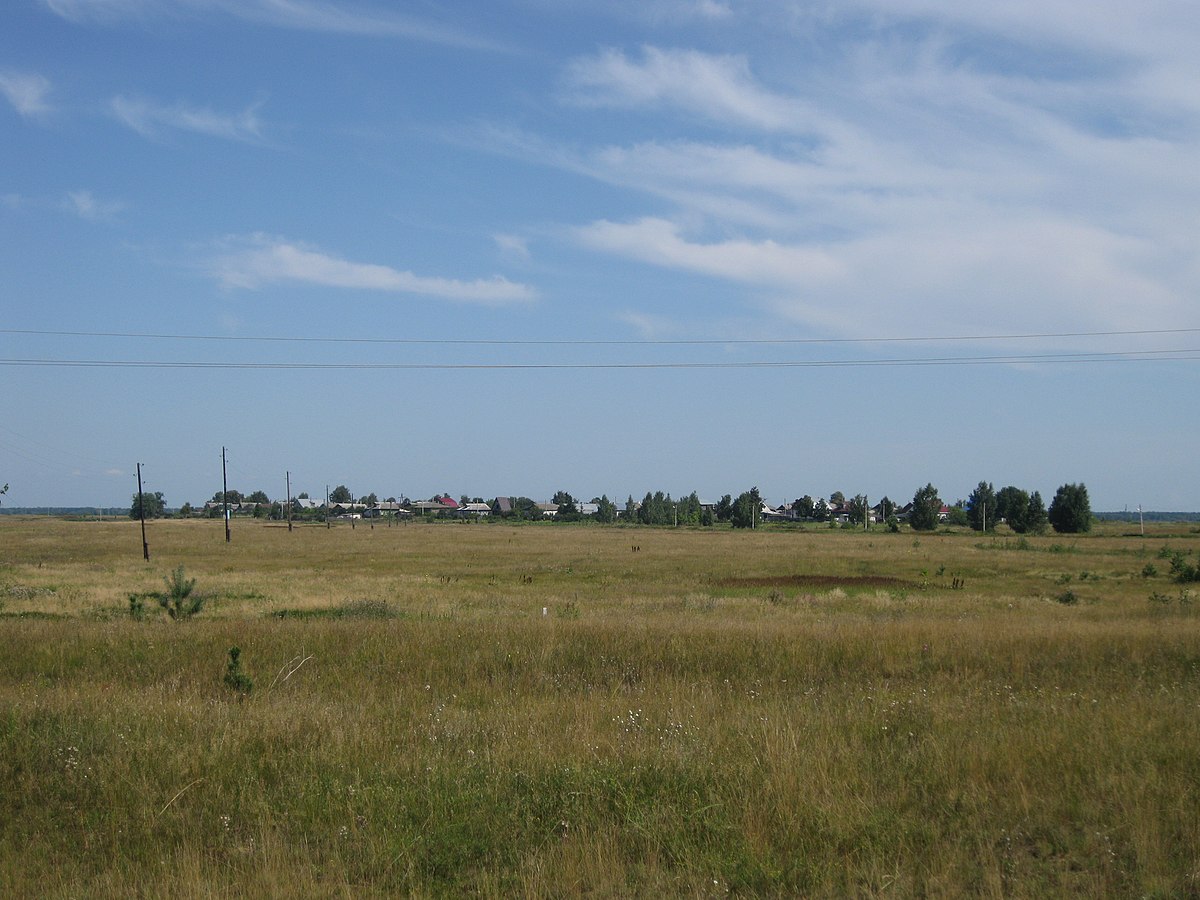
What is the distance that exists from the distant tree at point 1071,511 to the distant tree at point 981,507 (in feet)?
64.4

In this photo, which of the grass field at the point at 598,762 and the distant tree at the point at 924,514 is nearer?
the grass field at the point at 598,762

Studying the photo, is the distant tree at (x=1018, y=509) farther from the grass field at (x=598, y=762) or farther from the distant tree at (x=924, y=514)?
the grass field at (x=598, y=762)

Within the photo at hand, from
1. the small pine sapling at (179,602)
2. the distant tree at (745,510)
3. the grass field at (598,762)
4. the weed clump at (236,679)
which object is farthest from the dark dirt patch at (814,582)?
the distant tree at (745,510)

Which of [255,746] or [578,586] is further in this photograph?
[578,586]

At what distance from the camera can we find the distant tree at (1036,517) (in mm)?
142625

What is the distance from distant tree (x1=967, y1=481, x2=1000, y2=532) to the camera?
17079cm

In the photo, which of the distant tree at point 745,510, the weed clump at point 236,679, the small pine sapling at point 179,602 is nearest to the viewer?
the weed clump at point 236,679

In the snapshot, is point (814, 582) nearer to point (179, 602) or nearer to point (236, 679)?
point (179, 602)

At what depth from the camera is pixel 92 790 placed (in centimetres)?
802

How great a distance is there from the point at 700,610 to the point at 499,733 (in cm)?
1869

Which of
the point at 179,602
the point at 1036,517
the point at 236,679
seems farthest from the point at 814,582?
the point at 1036,517

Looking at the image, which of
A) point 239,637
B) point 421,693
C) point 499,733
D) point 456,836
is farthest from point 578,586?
point 456,836

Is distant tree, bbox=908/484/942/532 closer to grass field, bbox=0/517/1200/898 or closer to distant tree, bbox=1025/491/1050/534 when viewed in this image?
distant tree, bbox=1025/491/1050/534

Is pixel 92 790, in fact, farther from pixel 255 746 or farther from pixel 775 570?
pixel 775 570
